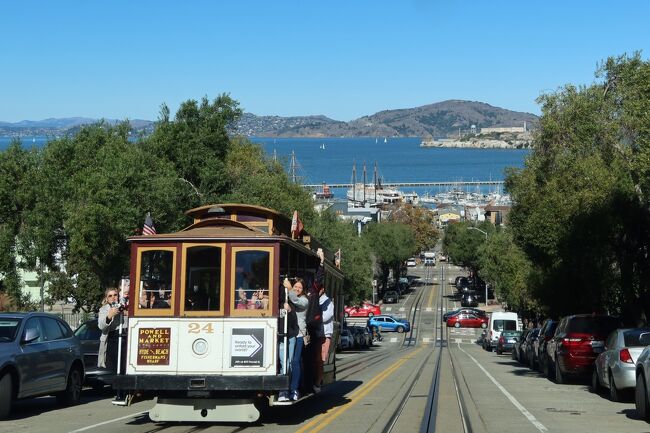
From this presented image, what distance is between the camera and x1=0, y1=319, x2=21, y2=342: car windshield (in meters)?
16.7

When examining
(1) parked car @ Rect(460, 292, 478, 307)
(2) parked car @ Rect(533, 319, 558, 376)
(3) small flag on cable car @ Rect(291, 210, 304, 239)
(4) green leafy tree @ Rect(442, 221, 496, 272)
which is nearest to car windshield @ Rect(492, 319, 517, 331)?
(2) parked car @ Rect(533, 319, 558, 376)

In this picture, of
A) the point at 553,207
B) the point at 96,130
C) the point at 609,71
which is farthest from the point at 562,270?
the point at 96,130

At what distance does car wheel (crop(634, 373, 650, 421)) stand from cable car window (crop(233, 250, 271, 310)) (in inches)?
253

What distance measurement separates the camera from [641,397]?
642 inches

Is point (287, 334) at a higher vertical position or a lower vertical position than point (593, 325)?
lower

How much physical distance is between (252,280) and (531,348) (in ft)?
70.0

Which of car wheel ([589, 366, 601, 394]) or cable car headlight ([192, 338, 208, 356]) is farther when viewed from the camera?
car wheel ([589, 366, 601, 394])

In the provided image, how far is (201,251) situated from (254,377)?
2131 millimetres

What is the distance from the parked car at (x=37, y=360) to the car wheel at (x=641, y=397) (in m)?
10.2

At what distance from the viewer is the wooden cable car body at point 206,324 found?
47.6 feet

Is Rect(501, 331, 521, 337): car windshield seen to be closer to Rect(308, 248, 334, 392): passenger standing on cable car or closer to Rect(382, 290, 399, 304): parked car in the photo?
Rect(308, 248, 334, 392): passenger standing on cable car

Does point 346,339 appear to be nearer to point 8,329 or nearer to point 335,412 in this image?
point 335,412

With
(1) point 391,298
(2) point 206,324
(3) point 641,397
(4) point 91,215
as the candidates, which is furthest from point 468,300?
(2) point 206,324

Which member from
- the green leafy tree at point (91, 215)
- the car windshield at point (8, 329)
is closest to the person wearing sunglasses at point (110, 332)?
the car windshield at point (8, 329)
